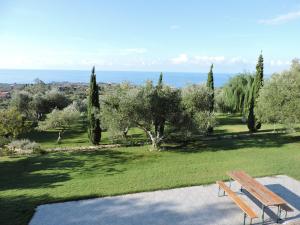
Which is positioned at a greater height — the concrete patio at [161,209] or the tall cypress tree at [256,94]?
the tall cypress tree at [256,94]

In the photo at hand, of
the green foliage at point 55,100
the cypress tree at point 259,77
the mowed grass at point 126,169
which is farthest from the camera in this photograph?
the green foliage at point 55,100

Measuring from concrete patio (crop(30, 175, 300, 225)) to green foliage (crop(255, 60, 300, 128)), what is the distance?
11211 mm

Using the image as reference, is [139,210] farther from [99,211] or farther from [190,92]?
[190,92]

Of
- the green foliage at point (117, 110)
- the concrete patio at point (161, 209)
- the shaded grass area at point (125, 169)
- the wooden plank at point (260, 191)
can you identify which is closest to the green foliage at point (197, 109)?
the shaded grass area at point (125, 169)

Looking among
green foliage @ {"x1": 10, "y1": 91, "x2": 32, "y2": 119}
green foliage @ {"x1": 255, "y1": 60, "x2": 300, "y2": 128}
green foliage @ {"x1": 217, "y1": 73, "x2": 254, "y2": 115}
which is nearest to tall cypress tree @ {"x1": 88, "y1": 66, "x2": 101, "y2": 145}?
green foliage @ {"x1": 255, "y1": 60, "x2": 300, "y2": 128}

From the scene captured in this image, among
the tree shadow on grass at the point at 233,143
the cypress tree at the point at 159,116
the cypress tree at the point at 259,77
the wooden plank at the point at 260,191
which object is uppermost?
the cypress tree at the point at 259,77

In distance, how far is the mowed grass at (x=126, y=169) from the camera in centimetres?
1262

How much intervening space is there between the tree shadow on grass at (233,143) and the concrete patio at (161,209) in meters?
9.72

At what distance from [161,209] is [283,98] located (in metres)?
16.6

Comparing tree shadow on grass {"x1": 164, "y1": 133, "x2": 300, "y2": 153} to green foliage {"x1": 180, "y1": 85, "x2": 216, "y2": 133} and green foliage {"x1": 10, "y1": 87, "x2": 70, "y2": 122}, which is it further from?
green foliage {"x1": 10, "y1": 87, "x2": 70, "y2": 122}

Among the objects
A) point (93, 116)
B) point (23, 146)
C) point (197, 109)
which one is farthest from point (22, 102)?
point (197, 109)

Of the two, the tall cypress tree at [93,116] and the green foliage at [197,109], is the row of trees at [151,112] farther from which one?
the tall cypress tree at [93,116]

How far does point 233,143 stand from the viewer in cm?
2411

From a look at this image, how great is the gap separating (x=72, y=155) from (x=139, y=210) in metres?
12.0
